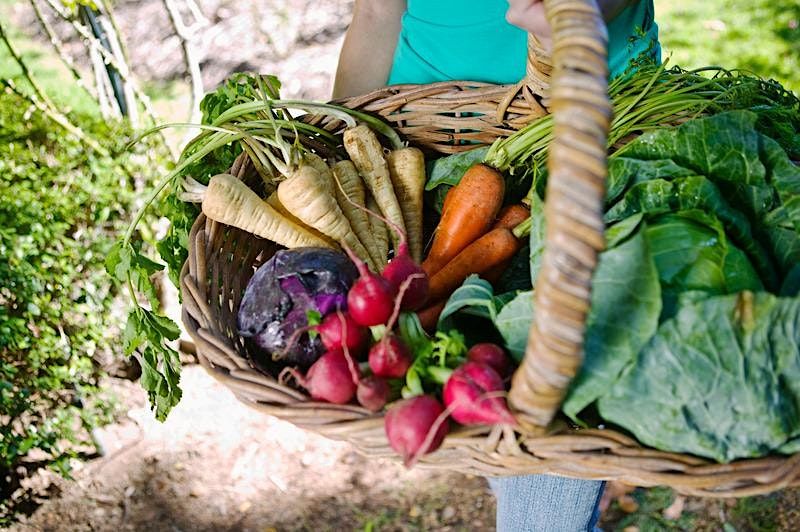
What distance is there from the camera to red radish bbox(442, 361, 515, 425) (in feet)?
3.08

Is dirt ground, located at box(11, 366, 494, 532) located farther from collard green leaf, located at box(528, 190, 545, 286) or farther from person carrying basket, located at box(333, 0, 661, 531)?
collard green leaf, located at box(528, 190, 545, 286)

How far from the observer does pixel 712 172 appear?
1.29 meters

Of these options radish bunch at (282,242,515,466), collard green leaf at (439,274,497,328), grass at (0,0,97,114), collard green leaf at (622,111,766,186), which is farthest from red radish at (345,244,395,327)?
grass at (0,0,97,114)

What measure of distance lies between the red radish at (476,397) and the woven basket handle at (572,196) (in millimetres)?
116

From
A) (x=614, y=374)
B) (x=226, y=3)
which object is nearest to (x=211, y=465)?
(x=614, y=374)

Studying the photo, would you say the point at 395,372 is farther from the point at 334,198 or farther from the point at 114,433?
the point at 114,433

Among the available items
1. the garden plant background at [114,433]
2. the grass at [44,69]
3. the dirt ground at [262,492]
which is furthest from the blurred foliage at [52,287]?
the grass at [44,69]

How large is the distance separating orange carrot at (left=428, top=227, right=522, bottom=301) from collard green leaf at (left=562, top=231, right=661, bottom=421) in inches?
19.8

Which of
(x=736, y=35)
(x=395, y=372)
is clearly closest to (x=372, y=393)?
(x=395, y=372)

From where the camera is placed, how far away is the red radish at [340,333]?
1.15 m

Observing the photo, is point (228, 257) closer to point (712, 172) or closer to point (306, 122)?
point (306, 122)

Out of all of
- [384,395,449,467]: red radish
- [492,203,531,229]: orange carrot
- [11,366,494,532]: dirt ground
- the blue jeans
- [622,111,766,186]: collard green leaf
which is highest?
[622,111,766,186]: collard green leaf

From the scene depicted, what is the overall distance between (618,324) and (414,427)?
327 mm

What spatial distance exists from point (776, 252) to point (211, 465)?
1.92 m
